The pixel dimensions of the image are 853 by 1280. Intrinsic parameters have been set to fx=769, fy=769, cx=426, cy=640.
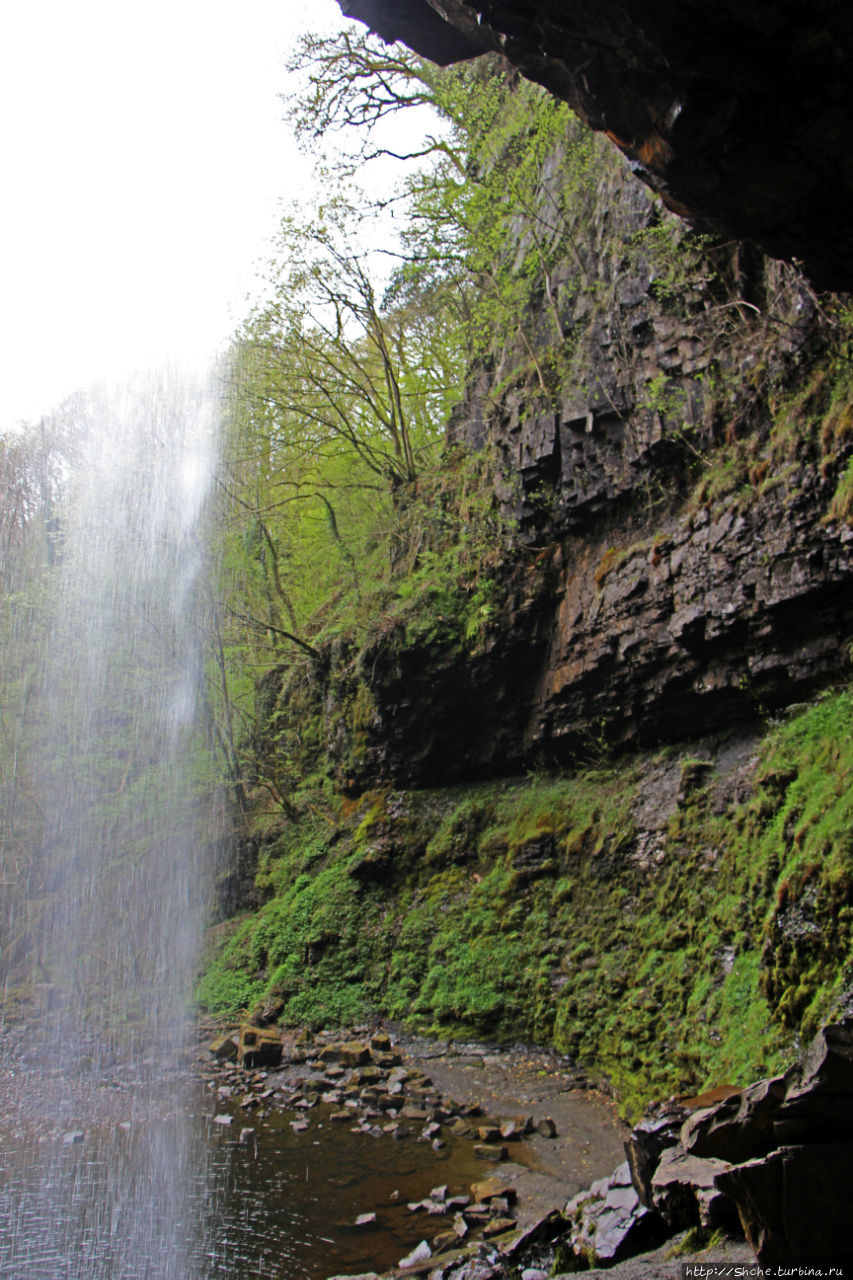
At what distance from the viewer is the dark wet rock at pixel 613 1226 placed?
4152mm

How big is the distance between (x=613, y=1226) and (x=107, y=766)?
17208 millimetres

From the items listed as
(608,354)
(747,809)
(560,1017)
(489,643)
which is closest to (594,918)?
(560,1017)

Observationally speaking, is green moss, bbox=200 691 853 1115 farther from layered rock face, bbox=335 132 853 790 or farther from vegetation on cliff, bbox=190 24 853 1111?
layered rock face, bbox=335 132 853 790

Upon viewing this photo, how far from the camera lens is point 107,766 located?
19031 millimetres

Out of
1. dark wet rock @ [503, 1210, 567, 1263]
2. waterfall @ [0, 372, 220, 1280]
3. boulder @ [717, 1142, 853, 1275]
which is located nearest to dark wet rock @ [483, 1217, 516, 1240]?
dark wet rock @ [503, 1210, 567, 1263]

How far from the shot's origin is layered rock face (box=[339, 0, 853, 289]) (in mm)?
3621

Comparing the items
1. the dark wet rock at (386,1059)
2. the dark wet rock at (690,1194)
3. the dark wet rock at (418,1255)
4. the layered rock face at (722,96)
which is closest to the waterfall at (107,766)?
the dark wet rock at (386,1059)

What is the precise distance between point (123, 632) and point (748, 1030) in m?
15.7

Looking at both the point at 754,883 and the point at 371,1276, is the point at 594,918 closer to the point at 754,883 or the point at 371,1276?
the point at 754,883

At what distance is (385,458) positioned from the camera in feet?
54.8

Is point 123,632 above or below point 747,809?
above

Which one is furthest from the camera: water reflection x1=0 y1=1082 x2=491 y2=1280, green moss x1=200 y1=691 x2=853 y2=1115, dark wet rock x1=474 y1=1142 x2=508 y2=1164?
dark wet rock x1=474 y1=1142 x2=508 y2=1164

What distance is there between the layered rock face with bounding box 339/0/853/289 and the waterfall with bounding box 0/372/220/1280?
1033 centimetres

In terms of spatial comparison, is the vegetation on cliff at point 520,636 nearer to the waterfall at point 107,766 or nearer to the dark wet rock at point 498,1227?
the waterfall at point 107,766
